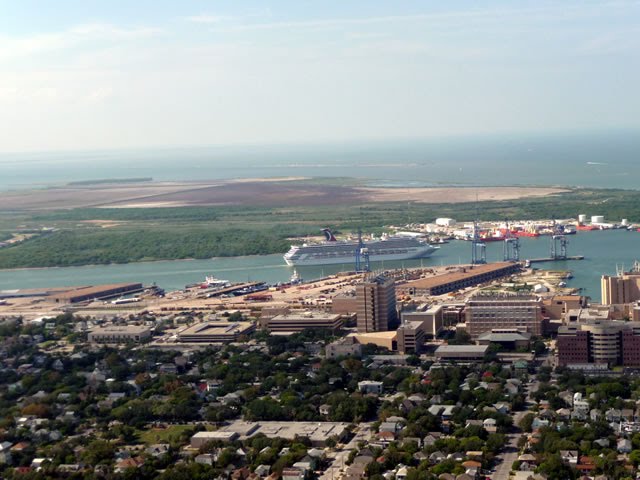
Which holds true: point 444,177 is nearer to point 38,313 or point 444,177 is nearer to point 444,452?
point 38,313

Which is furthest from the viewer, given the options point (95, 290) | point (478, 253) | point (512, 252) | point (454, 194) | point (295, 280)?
point (454, 194)

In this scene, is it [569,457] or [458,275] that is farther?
[458,275]

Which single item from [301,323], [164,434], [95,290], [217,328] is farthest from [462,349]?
[95,290]

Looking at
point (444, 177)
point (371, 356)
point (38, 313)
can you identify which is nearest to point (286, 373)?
point (371, 356)

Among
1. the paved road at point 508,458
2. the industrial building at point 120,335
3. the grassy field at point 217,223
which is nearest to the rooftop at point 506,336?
the paved road at point 508,458

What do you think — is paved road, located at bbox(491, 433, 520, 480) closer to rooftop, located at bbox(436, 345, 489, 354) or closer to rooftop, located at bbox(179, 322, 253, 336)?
rooftop, located at bbox(436, 345, 489, 354)

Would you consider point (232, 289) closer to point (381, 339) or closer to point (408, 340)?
point (381, 339)
